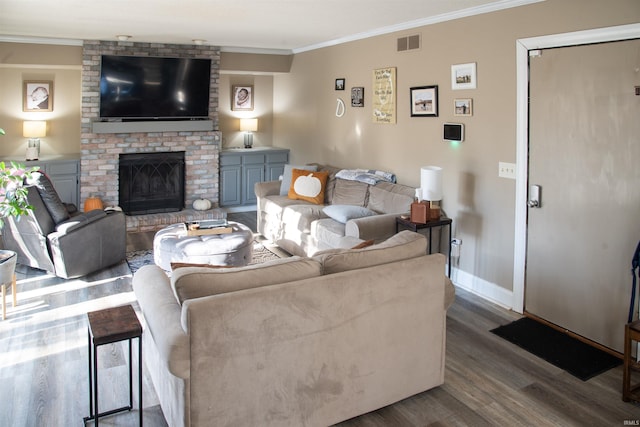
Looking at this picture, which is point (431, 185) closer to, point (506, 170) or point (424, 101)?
point (506, 170)

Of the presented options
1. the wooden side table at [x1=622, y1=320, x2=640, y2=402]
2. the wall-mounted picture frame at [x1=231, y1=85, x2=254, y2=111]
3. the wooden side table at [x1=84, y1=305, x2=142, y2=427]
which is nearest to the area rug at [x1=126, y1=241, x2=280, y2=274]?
the wooden side table at [x1=84, y1=305, x2=142, y2=427]

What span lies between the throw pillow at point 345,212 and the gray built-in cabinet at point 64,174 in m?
3.48

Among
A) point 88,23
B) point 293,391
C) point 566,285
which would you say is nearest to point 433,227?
point 566,285

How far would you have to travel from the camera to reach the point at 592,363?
12.3 ft

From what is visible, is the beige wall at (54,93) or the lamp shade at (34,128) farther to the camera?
the lamp shade at (34,128)

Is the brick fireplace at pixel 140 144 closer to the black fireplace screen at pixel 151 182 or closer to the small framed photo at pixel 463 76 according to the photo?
the black fireplace screen at pixel 151 182

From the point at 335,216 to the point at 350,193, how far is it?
2.36ft

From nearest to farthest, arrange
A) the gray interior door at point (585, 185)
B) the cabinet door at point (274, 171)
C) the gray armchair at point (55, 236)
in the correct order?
the gray interior door at point (585, 185), the gray armchair at point (55, 236), the cabinet door at point (274, 171)

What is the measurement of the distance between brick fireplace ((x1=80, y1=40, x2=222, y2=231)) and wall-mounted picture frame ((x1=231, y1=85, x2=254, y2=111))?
66 centimetres

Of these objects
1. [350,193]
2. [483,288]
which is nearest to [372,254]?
[483,288]

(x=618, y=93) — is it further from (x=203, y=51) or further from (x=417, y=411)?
(x=203, y=51)

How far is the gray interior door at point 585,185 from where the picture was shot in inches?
146

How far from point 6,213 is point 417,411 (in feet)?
10.5

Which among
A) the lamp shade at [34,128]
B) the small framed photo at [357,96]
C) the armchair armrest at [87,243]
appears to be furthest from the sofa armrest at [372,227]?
the lamp shade at [34,128]
